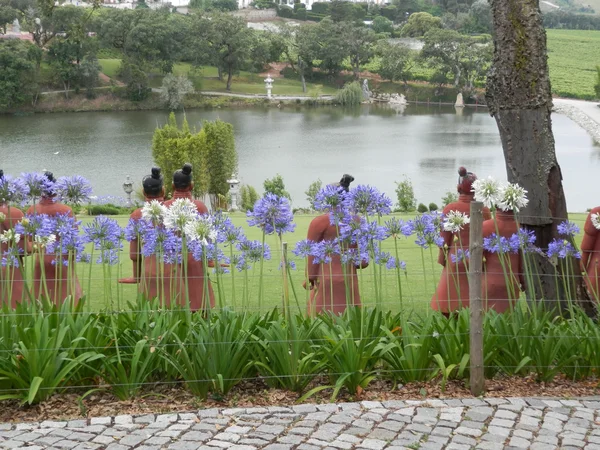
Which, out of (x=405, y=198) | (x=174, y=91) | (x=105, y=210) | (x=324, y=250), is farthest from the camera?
(x=174, y=91)

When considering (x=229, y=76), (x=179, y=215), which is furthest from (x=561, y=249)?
(x=229, y=76)

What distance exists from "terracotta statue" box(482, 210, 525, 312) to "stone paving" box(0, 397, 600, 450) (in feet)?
5.16

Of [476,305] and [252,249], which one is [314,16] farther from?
[476,305]

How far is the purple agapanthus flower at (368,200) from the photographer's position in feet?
16.7

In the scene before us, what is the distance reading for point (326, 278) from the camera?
6258 millimetres

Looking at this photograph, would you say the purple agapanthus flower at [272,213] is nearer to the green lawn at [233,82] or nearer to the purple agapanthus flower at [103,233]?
the purple agapanthus flower at [103,233]

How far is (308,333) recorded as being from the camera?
480cm

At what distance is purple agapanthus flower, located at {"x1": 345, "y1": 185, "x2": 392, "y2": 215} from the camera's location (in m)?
5.10

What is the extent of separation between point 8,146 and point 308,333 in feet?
131

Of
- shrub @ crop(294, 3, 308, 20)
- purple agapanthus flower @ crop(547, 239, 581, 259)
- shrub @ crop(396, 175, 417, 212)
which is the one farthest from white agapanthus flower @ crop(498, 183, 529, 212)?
shrub @ crop(294, 3, 308, 20)

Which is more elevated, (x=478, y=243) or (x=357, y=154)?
(x=478, y=243)

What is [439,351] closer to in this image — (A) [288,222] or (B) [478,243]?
(B) [478,243]

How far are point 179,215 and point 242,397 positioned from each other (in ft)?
3.40

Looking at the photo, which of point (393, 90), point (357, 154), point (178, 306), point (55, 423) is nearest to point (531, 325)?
point (178, 306)
